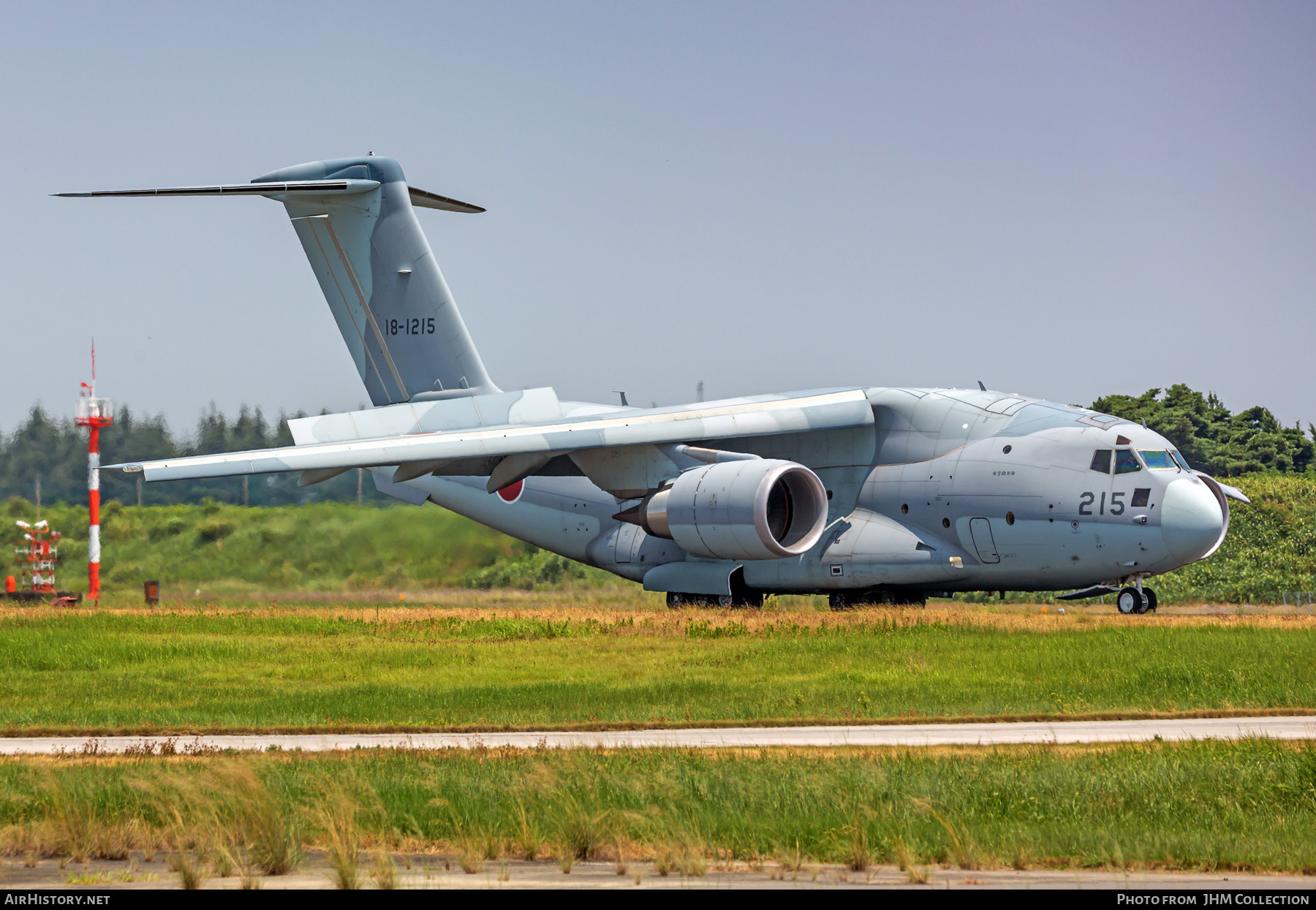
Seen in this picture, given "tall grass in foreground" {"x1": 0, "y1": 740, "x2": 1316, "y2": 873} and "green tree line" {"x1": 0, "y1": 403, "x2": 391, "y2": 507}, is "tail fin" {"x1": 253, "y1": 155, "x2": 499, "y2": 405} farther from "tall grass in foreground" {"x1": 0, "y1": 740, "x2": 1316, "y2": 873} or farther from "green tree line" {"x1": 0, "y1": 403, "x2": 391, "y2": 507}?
"tall grass in foreground" {"x1": 0, "y1": 740, "x2": 1316, "y2": 873}

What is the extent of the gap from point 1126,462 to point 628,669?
357 inches

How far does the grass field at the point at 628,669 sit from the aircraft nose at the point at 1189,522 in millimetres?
1153

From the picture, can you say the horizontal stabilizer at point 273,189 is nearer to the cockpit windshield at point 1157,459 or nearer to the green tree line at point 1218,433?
the cockpit windshield at point 1157,459

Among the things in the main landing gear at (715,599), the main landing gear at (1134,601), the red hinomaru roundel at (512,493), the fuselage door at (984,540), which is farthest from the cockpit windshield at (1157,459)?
the red hinomaru roundel at (512,493)

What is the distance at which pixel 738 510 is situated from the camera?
870 inches

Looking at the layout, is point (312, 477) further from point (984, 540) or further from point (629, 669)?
point (984, 540)

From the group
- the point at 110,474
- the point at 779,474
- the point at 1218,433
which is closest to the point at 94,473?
the point at 110,474

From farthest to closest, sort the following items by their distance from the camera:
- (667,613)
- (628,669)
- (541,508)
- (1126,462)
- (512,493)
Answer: (512,493)
(541,508)
(667,613)
(1126,462)
(628,669)

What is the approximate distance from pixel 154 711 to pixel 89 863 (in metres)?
8.32

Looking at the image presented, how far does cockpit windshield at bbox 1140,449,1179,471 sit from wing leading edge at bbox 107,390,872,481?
4730 millimetres

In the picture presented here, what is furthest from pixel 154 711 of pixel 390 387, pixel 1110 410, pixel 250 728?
pixel 1110 410

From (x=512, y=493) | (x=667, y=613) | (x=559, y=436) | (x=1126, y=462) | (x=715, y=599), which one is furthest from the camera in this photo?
(x=512, y=493)

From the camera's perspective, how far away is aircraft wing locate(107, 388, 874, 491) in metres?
21.8

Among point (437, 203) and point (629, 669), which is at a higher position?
point (437, 203)
